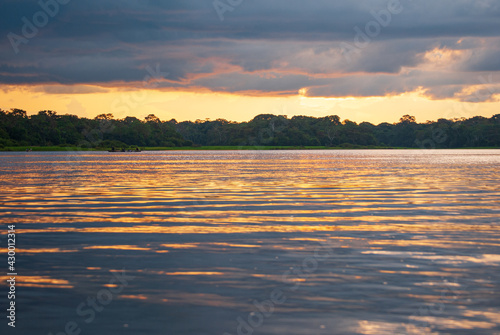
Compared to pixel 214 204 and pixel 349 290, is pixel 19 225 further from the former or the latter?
pixel 349 290

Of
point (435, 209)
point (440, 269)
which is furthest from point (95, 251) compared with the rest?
point (435, 209)

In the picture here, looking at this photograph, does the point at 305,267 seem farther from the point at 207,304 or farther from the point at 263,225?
the point at 263,225

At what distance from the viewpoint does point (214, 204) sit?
106 feet

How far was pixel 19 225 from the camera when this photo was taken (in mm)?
24422

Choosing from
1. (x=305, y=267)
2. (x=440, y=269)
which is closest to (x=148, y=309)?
(x=305, y=267)

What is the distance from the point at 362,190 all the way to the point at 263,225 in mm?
18855

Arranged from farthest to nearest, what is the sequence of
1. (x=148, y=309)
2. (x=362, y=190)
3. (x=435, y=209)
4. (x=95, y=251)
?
1. (x=362, y=190)
2. (x=435, y=209)
3. (x=95, y=251)
4. (x=148, y=309)

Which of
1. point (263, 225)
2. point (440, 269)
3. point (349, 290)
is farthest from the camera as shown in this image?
point (263, 225)

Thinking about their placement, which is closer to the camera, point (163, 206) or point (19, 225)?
point (19, 225)

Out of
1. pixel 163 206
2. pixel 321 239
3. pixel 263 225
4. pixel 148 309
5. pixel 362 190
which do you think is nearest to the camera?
pixel 148 309

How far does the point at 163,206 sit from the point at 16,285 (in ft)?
56.4

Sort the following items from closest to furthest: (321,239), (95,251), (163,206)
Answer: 1. (95,251)
2. (321,239)
3. (163,206)

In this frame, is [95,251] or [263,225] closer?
[95,251]

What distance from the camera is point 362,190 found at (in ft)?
135
